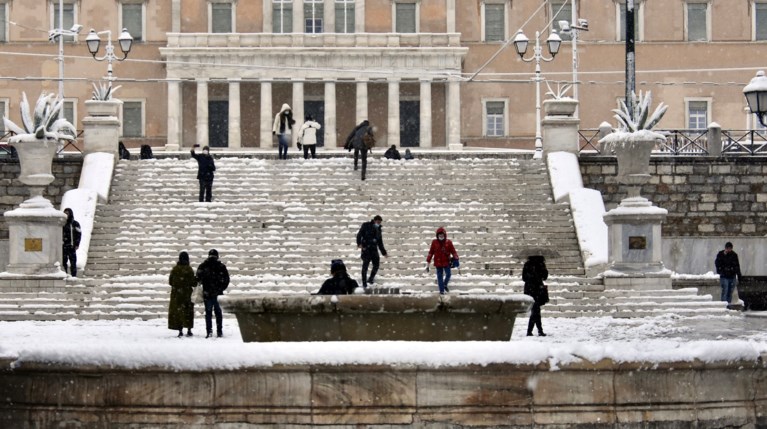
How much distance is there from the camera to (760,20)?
6322 centimetres

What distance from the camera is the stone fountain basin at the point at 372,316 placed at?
55.2 ft

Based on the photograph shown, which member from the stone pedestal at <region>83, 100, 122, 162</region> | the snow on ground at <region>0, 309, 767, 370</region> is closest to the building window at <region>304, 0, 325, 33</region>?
the stone pedestal at <region>83, 100, 122, 162</region>

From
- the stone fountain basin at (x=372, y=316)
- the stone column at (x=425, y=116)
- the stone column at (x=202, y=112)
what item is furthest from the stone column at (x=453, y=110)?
the stone fountain basin at (x=372, y=316)

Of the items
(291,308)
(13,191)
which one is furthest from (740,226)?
(291,308)

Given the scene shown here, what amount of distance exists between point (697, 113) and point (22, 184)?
1365 inches

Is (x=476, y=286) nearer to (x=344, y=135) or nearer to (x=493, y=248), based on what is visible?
(x=493, y=248)

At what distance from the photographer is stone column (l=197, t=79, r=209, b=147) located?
2376 inches

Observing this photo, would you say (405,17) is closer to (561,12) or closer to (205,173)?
(561,12)

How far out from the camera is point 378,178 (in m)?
34.8

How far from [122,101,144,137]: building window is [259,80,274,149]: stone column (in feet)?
15.5

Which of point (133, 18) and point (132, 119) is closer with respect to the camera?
point (132, 119)

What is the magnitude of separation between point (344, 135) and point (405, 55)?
3.87m

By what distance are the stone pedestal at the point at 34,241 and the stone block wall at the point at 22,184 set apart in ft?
19.9

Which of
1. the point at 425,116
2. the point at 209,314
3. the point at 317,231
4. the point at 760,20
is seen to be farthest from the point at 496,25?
the point at 209,314
